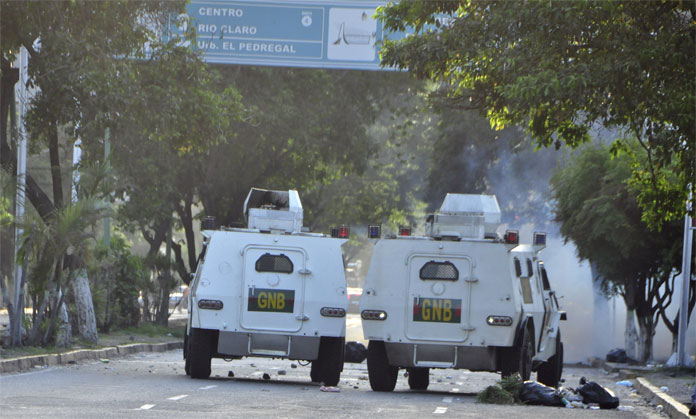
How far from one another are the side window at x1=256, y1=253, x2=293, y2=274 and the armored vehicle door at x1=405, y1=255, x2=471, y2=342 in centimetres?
187

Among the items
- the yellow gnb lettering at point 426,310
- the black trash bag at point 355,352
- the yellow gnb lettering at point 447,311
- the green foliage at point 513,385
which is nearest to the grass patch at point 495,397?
the green foliage at point 513,385

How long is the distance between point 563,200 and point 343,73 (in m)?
7.49

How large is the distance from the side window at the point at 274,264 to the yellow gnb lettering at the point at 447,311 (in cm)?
236

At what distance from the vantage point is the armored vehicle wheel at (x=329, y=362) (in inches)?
688

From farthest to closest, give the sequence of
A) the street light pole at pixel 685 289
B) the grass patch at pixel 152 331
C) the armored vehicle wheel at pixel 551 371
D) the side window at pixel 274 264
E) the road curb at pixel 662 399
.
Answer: the grass patch at pixel 152 331, the street light pole at pixel 685 289, the armored vehicle wheel at pixel 551 371, the side window at pixel 274 264, the road curb at pixel 662 399

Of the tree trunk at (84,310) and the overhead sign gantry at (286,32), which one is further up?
the overhead sign gantry at (286,32)

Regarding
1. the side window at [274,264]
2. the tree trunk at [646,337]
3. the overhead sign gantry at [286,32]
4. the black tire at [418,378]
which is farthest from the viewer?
the tree trunk at [646,337]

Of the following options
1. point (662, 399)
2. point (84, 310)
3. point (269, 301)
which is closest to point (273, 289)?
point (269, 301)

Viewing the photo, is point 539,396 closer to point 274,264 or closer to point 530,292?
point 530,292

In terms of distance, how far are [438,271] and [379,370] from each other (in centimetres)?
158

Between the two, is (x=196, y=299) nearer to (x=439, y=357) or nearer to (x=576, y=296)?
(x=439, y=357)

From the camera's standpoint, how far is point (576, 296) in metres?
47.2

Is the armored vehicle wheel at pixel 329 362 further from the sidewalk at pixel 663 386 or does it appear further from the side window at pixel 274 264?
the sidewalk at pixel 663 386

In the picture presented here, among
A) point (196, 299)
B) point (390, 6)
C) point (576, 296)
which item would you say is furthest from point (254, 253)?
point (576, 296)
